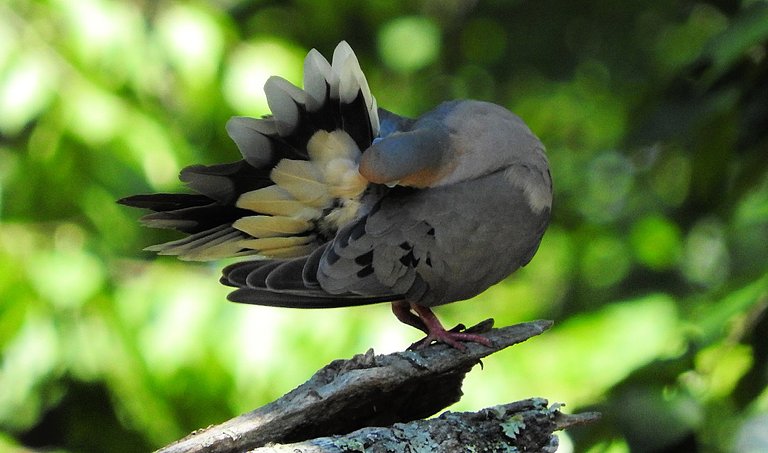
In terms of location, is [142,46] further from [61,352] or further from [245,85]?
[61,352]

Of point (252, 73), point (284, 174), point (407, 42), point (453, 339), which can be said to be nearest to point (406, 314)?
point (453, 339)

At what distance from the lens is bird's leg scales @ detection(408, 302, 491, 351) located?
2496 mm

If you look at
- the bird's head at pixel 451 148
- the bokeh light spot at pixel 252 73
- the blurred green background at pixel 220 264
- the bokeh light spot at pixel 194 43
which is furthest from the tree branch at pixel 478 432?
the bokeh light spot at pixel 194 43

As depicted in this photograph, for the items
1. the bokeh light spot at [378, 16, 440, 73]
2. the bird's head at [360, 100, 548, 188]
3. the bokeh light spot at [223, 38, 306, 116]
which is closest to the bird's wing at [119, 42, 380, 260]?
the bird's head at [360, 100, 548, 188]

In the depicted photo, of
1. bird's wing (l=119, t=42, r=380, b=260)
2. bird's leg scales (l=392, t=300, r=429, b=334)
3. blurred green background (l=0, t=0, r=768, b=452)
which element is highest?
blurred green background (l=0, t=0, r=768, b=452)

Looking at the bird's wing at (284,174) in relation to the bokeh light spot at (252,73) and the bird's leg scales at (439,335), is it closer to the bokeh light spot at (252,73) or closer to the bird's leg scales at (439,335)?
the bird's leg scales at (439,335)

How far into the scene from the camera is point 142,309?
389 cm

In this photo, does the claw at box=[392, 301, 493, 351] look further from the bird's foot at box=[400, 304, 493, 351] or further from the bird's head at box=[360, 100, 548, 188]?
the bird's head at box=[360, 100, 548, 188]

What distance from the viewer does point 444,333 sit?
8.50ft

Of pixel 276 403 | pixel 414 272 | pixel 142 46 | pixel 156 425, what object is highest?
pixel 142 46

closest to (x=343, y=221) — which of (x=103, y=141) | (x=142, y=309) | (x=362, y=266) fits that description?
(x=362, y=266)

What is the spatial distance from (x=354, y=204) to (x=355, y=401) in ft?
2.80

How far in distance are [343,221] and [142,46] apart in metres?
1.78

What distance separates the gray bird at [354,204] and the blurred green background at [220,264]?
0.50m
